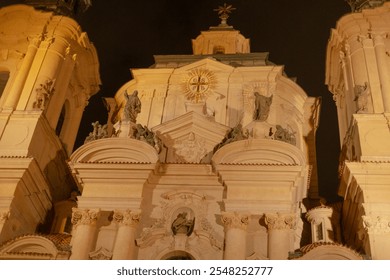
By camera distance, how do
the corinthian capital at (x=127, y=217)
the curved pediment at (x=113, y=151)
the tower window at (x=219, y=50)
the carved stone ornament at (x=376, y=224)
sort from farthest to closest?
the tower window at (x=219, y=50), the curved pediment at (x=113, y=151), the corinthian capital at (x=127, y=217), the carved stone ornament at (x=376, y=224)

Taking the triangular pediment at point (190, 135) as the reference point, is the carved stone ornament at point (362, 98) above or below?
above

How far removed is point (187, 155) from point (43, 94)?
18.2ft

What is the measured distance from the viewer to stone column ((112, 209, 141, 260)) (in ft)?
51.5

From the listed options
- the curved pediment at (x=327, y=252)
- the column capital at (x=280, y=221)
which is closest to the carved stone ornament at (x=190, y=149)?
the column capital at (x=280, y=221)

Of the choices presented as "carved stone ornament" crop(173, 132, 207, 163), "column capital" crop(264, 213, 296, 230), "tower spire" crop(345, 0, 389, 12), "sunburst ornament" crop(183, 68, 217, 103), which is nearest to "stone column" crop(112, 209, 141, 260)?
"carved stone ornament" crop(173, 132, 207, 163)

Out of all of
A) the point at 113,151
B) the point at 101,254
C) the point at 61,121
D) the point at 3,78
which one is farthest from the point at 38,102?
the point at 101,254

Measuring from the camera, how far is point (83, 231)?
16.1 metres

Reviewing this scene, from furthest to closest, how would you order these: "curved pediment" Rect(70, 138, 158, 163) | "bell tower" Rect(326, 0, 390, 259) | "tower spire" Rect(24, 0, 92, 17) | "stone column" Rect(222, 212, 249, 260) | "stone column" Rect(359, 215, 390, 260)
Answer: "tower spire" Rect(24, 0, 92, 17) < "curved pediment" Rect(70, 138, 158, 163) < "bell tower" Rect(326, 0, 390, 259) < "stone column" Rect(222, 212, 249, 260) < "stone column" Rect(359, 215, 390, 260)

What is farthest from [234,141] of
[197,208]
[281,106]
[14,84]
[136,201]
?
[14,84]

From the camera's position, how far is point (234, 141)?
17.4 meters

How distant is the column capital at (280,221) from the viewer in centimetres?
1571

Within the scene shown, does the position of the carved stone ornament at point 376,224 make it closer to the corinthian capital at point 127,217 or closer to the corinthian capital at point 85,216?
the corinthian capital at point 127,217

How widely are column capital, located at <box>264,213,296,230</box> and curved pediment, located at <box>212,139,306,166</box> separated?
1.83 meters

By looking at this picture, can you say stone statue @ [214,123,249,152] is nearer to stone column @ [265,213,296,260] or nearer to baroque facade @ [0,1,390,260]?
baroque facade @ [0,1,390,260]
